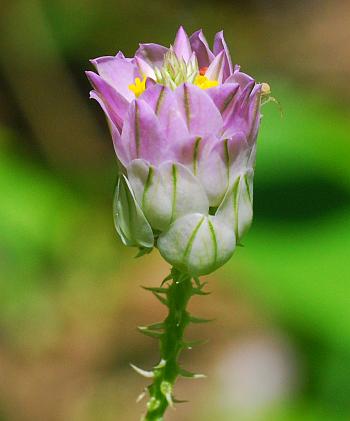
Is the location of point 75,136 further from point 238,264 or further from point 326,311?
point 326,311

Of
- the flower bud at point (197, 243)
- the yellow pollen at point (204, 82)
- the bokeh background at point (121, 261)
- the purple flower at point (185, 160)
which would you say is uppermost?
the yellow pollen at point (204, 82)

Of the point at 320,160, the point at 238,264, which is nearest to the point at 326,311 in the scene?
the point at 238,264

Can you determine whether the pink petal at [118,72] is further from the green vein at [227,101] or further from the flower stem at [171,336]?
the flower stem at [171,336]

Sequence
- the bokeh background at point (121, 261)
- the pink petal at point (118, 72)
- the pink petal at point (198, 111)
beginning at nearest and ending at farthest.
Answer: the pink petal at point (198, 111), the pink petal at point (118, 72), the bokeh background at point (121, 261)

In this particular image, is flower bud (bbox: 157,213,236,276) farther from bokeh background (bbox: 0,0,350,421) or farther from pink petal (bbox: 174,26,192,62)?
bokeh background (bbox: 0,0,350,421)

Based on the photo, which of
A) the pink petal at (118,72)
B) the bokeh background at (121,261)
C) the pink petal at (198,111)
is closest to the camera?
the pink petal at (198,111)

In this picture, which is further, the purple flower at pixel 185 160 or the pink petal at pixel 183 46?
the pink petal at pixel 183 46

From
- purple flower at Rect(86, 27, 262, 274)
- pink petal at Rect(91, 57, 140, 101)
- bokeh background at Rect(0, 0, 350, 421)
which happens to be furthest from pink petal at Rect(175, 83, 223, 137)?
bokeh background at Rect(0, 0, 350, 421)

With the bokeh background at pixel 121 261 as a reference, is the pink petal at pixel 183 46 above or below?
above

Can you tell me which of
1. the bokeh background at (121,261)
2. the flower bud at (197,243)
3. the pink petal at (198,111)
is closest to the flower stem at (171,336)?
the flower bud at (197,243)
